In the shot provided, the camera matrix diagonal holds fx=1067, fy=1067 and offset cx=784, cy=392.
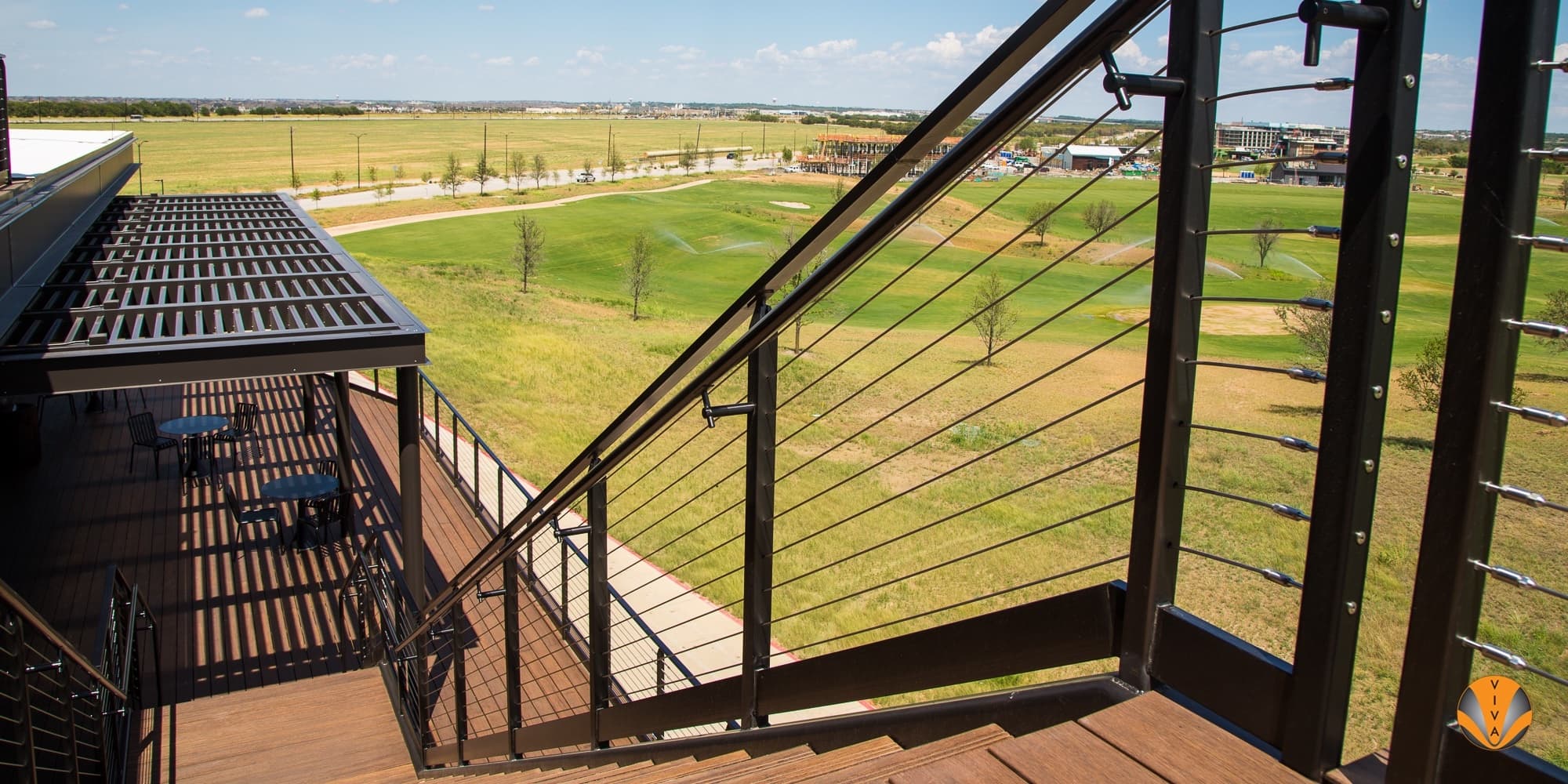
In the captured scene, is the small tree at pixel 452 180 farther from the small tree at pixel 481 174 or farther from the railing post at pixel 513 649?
the railing post at pixel 513 649

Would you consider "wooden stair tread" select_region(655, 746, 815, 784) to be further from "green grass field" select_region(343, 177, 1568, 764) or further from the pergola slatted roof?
the pergola slatted roof

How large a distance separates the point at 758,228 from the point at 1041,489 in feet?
132

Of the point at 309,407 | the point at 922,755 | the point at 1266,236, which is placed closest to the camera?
the point at 922,755

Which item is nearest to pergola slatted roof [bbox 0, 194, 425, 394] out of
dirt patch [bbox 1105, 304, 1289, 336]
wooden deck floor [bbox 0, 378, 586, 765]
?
wooden deck floor [bbox 0, 378, 586, 765]

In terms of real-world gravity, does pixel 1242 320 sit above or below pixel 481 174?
below

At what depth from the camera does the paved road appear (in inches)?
2712

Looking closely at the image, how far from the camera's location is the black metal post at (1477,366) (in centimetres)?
109

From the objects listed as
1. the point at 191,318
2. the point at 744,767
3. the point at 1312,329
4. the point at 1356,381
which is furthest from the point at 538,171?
the point at 1356,381

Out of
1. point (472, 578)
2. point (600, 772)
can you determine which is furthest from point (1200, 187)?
point (472, 578)

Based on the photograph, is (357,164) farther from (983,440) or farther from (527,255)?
(983,440)

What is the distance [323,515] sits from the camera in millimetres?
8781

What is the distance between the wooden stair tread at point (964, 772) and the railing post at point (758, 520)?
683 millimetres

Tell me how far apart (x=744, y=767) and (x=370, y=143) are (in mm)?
130530

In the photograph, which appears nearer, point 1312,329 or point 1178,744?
point 1178,744
